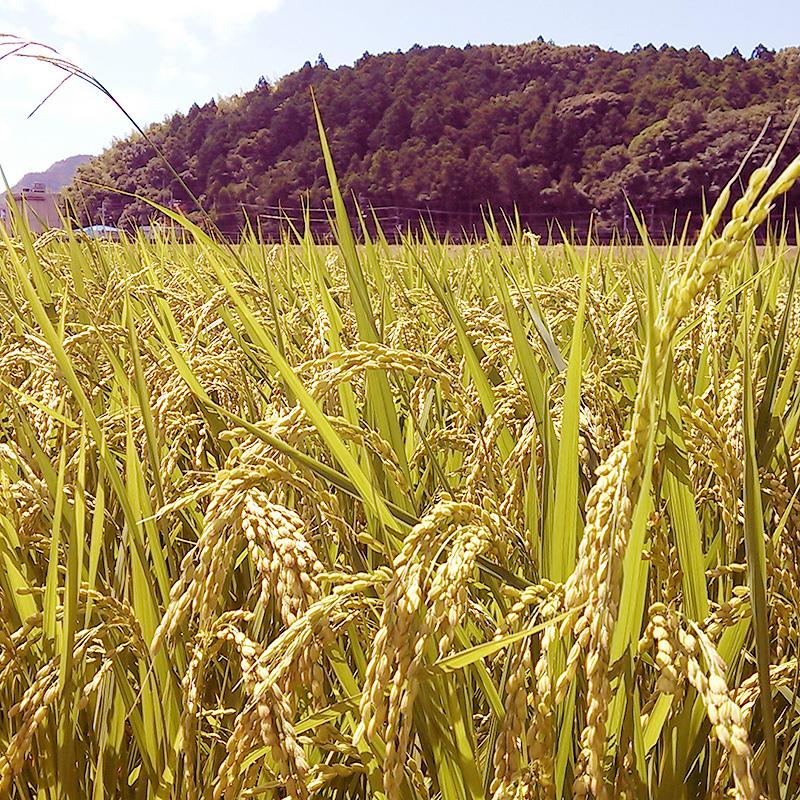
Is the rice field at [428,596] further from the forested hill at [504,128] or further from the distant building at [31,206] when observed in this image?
the forested hill at [504,128]

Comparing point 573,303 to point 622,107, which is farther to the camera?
point 622,107

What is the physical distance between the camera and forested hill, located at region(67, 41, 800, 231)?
28.6 metres

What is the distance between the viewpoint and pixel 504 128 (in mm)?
39094

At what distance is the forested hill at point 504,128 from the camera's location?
28641mm

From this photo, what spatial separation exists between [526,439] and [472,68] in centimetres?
4671

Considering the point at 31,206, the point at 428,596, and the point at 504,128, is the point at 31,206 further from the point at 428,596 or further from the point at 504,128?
the point at 504,128

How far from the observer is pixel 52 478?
1.14 metres

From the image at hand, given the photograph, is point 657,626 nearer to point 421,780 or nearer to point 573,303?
point 421,780

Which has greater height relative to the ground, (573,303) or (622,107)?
(622,107)

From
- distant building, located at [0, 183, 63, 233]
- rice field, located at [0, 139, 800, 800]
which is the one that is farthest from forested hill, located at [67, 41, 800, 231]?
rice field, located at [0, 139, 800, 800]

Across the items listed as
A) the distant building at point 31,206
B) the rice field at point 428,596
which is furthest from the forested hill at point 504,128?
the rice field at point 428,596

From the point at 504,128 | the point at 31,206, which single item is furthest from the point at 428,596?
the point at 504,128

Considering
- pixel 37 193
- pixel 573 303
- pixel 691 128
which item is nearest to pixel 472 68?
pixel 691 128

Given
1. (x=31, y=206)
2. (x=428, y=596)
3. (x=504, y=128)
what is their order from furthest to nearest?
(x=504, y=128), (x=31, y=206), (x=428, y=596)
